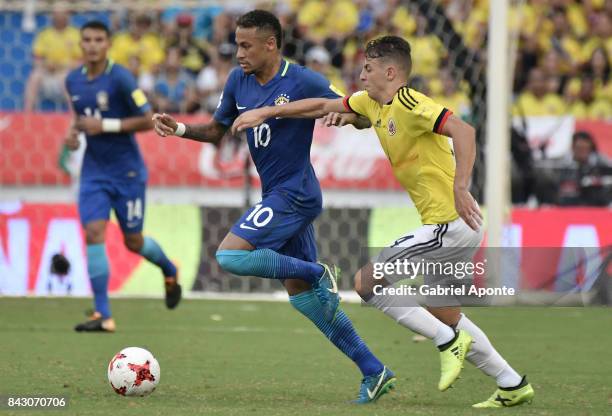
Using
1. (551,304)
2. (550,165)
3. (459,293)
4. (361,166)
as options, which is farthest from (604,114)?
(459,293)

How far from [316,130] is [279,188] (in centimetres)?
713

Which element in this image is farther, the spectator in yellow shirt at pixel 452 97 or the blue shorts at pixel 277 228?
the spectator in yellow shirt at pixel 452 97

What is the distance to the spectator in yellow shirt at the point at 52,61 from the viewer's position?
15.9 meters

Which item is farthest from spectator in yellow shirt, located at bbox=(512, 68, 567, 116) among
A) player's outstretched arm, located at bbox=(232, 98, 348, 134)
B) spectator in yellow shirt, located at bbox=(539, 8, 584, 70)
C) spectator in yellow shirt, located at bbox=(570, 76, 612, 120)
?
player's outstretched arm, located at bbox=(232, 98, 348, 134)

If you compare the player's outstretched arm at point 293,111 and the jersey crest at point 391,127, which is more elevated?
the player's outstretched arm at point 293,111

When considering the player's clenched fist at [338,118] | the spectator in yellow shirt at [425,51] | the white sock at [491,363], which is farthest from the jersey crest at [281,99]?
the spectator in yellow shirt at [425,51]

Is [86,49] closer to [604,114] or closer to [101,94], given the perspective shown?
[101,94]

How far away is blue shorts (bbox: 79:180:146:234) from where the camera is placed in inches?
407

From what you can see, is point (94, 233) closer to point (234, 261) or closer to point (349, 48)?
point (234, 261)

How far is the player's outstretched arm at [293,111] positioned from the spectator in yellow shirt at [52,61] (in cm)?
948

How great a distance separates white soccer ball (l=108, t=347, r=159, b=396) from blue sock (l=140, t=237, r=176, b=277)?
4.49 meters

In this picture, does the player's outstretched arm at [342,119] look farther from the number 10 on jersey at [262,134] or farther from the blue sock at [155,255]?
the blue sock at [155,255]

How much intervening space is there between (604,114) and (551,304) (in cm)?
671

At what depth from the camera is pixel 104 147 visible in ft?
34.7
